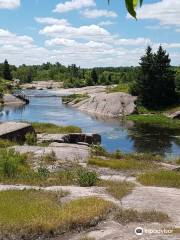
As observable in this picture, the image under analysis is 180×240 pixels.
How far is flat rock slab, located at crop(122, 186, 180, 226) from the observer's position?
13884 mm

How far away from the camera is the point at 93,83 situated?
161 meters

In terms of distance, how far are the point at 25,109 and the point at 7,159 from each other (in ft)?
232

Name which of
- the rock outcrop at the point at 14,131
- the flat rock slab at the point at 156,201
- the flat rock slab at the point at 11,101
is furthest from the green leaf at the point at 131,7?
the flat rock slab at the point at 11,101

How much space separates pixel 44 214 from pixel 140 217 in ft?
8.94

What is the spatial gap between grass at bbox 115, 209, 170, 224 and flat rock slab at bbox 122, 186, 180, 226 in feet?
1.08

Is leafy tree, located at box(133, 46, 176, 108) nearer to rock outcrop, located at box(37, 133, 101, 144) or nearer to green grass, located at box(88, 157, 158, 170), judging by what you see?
rock outcrop, located at box(37, 133, 101, 144)

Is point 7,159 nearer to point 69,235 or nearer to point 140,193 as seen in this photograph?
point 140,193

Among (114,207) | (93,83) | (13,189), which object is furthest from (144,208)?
(93,83)

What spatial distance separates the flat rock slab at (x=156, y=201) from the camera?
13884 millimetres

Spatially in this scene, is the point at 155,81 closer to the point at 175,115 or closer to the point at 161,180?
the point at 175,115

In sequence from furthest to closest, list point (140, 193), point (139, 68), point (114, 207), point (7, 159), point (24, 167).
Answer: point (139, 68) < point (24, 167) < point (7, 159) < point (140, 193) < point (114, 207)

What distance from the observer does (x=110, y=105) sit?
3521 inches

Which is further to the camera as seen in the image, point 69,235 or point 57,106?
point 57,106

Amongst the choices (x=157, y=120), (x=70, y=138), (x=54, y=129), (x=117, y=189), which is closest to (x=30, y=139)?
(x=70, y=138)
